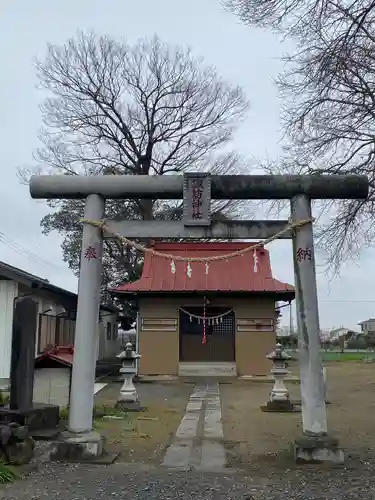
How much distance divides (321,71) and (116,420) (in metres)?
7.56

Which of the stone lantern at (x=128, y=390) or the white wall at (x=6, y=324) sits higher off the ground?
the white wall at (x=6, y=324)

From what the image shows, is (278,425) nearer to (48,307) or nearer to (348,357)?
(48,307)

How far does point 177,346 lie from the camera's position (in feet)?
65.4

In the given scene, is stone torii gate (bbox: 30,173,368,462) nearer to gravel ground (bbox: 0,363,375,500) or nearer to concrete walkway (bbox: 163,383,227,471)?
gravel ground (bbox: 0,363,375,500)

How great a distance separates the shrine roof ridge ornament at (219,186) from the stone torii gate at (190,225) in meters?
0.01

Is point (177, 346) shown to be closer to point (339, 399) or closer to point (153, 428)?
point (339, 399)

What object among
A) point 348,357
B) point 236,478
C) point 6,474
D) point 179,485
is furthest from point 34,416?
point 348,357

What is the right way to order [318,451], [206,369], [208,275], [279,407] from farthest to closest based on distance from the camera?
1. [208,275]
2. [206,369]
3. [279,407]
4. [318,451]

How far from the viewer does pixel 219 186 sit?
25.6 feet

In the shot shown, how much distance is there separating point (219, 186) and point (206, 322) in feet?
41.7

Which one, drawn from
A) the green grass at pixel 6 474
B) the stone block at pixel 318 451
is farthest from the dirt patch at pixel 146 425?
the stone block at pixel 318 451

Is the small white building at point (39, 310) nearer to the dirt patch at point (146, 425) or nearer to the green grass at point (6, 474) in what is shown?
the dirt patch at point (146, 425)

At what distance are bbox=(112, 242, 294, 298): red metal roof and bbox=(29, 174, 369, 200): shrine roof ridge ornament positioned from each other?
11188 mm

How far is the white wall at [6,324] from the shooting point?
15.4 metres
